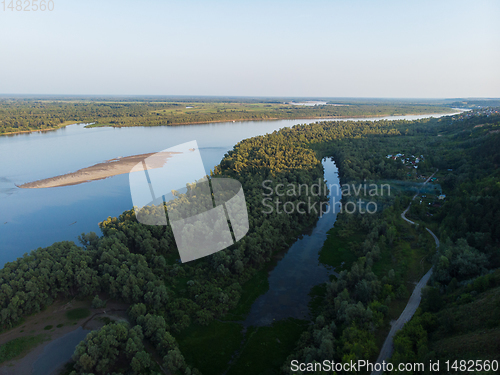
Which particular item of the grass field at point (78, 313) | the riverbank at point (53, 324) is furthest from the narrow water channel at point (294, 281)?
the grass field at point (78, 313)

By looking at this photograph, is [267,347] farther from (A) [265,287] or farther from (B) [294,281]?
(B) [294,281]

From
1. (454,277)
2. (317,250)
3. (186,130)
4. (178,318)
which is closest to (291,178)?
(317,250)

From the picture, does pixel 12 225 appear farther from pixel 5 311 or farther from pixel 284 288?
pixel 284 288

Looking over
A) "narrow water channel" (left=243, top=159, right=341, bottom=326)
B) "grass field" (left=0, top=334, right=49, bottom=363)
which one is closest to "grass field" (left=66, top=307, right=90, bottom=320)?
"grass field" (left=0, top=334, right=49, bottom=363)

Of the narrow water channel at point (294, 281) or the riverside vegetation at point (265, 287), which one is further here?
the narrow water channel at point (294, 281)

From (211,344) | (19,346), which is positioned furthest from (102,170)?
(211,344)

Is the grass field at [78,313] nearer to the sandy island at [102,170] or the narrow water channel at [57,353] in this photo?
the narrow water channel at [57,353]
